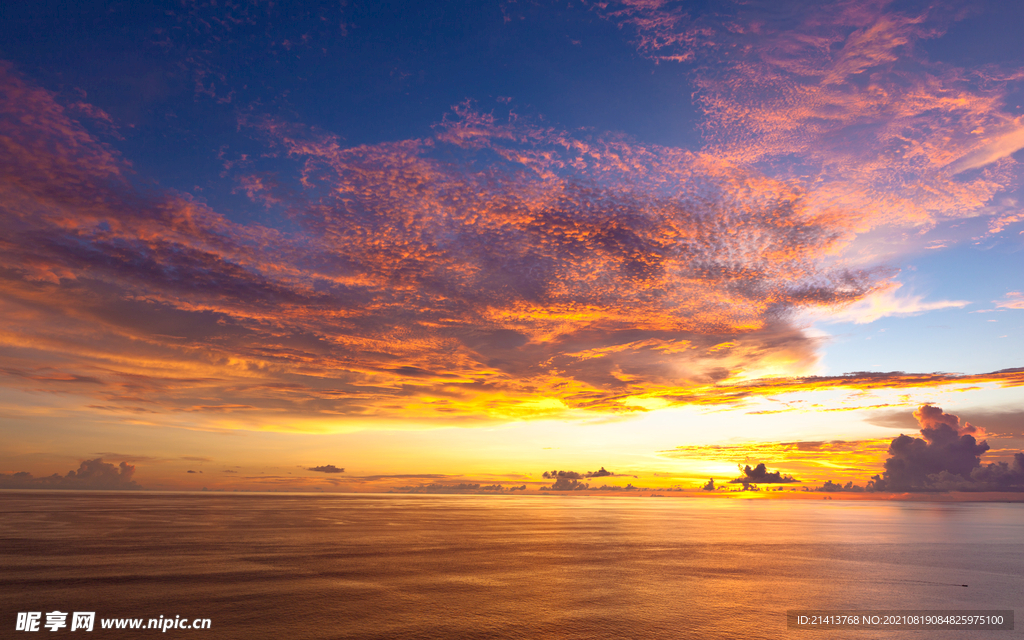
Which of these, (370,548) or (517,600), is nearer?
(517,600)

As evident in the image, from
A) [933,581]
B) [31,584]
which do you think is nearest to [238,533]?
[31,584]

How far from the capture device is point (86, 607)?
1460cm

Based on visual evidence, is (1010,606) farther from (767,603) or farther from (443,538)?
(443,538)

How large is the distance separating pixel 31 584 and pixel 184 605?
24.8 feet

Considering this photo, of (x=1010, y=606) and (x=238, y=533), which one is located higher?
(x=1010, y=606)

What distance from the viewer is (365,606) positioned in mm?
15258

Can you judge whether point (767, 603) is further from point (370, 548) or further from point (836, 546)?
point (836, 546)

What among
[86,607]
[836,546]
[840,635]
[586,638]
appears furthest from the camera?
[836,546]

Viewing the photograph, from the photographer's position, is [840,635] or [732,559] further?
[732,559]

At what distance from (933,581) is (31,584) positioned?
35.3 meters

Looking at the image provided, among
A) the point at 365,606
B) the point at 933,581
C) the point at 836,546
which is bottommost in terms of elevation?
the point at 836,546

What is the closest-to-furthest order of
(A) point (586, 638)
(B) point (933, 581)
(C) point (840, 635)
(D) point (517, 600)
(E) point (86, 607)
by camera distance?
(A) point (586, 638) < (C) point (840, 635) < (E) point (86, 607) < (D) point (517, 600) < (B) point (933, 581)

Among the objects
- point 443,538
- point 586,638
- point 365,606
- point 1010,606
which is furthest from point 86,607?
point 1010,606

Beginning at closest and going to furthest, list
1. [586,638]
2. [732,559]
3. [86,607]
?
[586,638] → [86,607] → [732,559]
